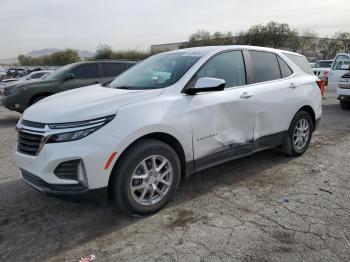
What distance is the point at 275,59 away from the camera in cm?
529

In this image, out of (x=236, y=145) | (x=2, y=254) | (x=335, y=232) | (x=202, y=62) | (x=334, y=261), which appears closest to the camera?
(x=334, y=261)

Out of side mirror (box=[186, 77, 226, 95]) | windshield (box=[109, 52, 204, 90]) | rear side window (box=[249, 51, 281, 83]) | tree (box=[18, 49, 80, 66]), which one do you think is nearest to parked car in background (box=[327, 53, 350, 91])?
rear side window (box=[249, 51, 281, 83])

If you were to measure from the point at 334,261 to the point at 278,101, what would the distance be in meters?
2.58

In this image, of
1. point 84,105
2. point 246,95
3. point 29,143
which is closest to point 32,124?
→ point 29,143

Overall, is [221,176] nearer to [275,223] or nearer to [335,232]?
[275,223]

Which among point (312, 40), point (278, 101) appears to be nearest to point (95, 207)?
point (278, 101)

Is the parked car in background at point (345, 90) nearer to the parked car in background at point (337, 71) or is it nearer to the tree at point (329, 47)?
the parked car in background at point (337, 71)

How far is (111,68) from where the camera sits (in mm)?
10852

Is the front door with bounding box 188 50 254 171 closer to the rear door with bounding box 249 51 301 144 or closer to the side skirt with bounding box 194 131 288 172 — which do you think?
the side skirt with bounding box 194 131 288 172

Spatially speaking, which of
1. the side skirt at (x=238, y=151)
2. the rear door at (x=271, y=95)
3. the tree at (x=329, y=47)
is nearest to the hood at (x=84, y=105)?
the side skirt at (x=238, y=151)

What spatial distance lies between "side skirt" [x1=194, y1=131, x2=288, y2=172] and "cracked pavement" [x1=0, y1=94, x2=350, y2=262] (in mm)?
372

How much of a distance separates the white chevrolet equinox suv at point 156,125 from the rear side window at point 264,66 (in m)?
0.02

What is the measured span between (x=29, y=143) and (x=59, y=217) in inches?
34.6

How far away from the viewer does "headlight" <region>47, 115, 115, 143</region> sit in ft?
10.7
